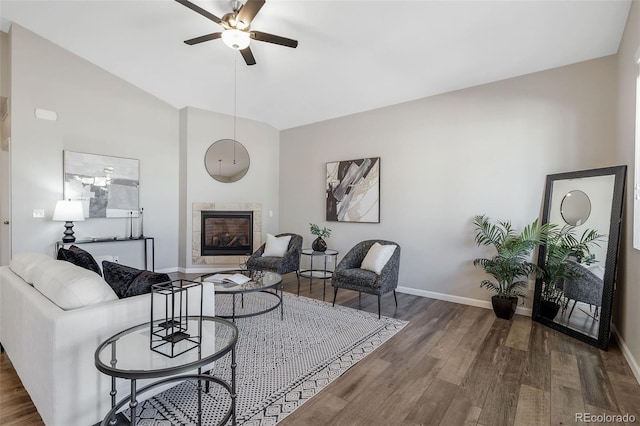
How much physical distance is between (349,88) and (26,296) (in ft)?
13.7

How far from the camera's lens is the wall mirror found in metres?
5.69

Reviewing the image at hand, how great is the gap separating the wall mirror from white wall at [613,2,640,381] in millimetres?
5289

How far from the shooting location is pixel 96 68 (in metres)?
4.68

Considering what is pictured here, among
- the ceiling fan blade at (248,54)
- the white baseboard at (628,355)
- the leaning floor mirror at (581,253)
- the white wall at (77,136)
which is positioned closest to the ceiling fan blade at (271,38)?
the ceiling fan blade at (248,54)

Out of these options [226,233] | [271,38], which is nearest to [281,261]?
[226,233]

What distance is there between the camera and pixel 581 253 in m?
3.01

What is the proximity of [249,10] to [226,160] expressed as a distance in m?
3.44

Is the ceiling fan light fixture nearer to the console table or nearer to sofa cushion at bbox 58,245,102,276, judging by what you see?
sofa cushion at bbox 58,245,102,276

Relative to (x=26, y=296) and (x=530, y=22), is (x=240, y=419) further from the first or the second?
(x=530, y=22)

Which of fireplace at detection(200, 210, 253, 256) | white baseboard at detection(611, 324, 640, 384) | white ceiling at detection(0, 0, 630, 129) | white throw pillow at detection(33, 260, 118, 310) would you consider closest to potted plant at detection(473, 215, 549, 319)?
white baseboard at detection(611, 324, 640, 384)

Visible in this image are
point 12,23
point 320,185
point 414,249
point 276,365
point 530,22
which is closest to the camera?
point 276,365

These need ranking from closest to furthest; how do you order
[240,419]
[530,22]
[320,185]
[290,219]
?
1. [240,419]
2. [530,22]
3. [320,185]
4. [290,219]

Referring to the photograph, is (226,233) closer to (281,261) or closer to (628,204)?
(281,261)

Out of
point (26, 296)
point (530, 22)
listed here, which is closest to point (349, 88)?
point (530, 22)
